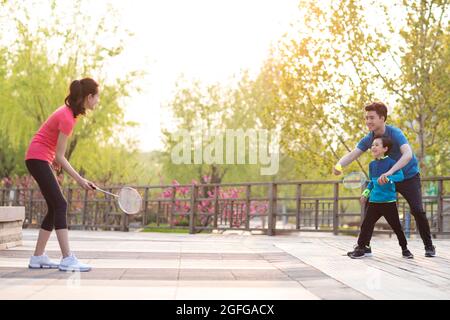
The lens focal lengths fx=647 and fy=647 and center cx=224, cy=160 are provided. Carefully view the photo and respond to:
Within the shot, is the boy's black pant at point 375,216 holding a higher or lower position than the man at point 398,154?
lower

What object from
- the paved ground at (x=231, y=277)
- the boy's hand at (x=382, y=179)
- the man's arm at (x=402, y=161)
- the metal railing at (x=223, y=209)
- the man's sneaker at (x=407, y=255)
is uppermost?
the man's arm at (x=402, y=161)

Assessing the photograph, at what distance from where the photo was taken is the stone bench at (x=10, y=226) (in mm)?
8578

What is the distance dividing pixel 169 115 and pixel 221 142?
338cm

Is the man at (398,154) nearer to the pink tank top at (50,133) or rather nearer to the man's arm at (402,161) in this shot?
the man's arm at (402,161)

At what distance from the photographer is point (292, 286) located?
513 centimetres

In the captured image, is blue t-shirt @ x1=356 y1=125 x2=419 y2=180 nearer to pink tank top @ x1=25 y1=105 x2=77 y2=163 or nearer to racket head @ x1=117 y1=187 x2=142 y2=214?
racket head @ x1=117 y1=187 x2=142 y2=214

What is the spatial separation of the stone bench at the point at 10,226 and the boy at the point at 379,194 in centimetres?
449

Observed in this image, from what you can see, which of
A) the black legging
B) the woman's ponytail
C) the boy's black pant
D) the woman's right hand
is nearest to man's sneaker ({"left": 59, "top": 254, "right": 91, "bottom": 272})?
the black legging

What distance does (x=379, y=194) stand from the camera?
754 centimetres

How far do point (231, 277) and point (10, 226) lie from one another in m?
4.57

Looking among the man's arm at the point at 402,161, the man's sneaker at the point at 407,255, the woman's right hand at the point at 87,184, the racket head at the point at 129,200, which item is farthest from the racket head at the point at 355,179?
the woman's right hand at the point at 87,184

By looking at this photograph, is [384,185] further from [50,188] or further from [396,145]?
[50,188]
